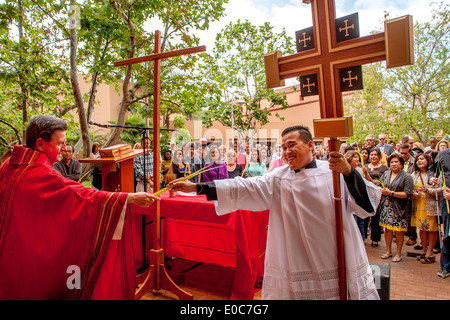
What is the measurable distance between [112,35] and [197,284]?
4.22m

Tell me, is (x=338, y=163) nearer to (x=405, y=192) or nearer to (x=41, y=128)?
(x=41, y=128)

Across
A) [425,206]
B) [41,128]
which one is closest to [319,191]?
[41,128]

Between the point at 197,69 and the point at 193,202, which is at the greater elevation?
the point at 197,69

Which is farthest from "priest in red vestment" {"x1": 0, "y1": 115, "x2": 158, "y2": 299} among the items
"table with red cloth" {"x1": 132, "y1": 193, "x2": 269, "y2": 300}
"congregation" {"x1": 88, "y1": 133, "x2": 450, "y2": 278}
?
"congregation" {"x1": 88, "y1": 133, "x2": 450, "y2": 278}

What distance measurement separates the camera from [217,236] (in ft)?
13.2

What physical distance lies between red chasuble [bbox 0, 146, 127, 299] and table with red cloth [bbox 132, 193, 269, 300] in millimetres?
1358

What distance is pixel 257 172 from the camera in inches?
248

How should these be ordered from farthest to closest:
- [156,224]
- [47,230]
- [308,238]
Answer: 1. [156,224]
2. [47,230]
3. [308,238]

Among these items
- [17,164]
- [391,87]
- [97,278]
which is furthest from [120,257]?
[391,87]

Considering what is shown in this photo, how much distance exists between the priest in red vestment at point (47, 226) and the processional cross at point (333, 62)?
162cm

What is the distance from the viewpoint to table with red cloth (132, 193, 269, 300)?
338 centimetres

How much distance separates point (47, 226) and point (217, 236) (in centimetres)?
224

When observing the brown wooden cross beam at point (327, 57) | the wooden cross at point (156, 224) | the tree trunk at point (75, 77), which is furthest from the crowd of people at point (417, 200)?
the tree trunk at point (75, 77)

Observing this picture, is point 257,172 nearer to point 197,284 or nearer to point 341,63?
point 197,284
